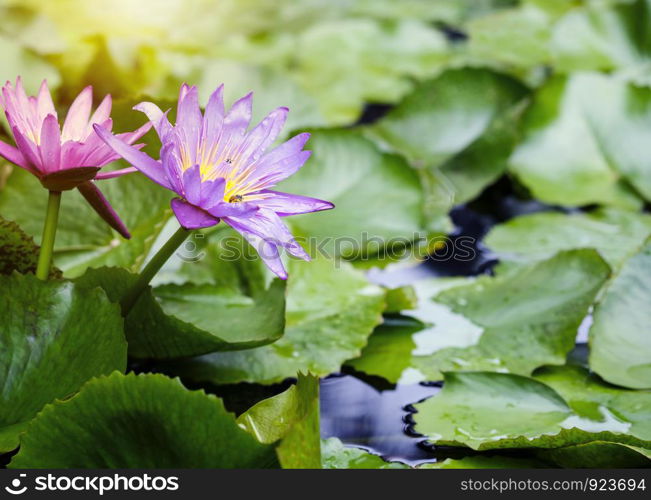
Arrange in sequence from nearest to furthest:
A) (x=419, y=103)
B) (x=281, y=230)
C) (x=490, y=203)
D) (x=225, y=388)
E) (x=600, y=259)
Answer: (x=281, y=230) → (x=225, y=388) → (x=600, y=259) → (x=490, y=203) → (x=419, y=103)

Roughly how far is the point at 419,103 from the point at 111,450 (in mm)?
1169

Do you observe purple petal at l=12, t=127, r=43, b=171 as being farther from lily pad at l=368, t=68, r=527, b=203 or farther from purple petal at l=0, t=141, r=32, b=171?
lily pad at l=368, t=68, r=527, b=203

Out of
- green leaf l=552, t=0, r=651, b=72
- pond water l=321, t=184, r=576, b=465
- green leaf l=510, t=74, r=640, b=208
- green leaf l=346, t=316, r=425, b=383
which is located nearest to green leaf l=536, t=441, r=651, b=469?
pond water l=321, t=184, r=576, b=465

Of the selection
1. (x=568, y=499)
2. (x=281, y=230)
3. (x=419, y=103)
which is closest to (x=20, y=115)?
(x=281, y=230)

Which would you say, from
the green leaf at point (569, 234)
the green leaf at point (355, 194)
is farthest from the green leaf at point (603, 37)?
the green leaf at point (355, 194)

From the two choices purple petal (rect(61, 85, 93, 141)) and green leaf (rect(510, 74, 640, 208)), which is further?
green leaf (rect(510, 74, 640, 208))

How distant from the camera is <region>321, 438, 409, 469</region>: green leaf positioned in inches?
34.9

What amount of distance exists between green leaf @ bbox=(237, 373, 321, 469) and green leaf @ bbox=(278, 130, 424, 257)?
58cm

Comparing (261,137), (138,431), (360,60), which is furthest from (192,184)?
(360,60)

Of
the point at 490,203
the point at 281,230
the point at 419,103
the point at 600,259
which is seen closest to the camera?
the point at 281,230

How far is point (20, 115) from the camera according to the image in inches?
29.7

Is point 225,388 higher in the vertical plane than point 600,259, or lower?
lower

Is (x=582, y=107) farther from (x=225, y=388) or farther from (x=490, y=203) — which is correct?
(x=225, y=388)

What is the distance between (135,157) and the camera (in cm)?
68
